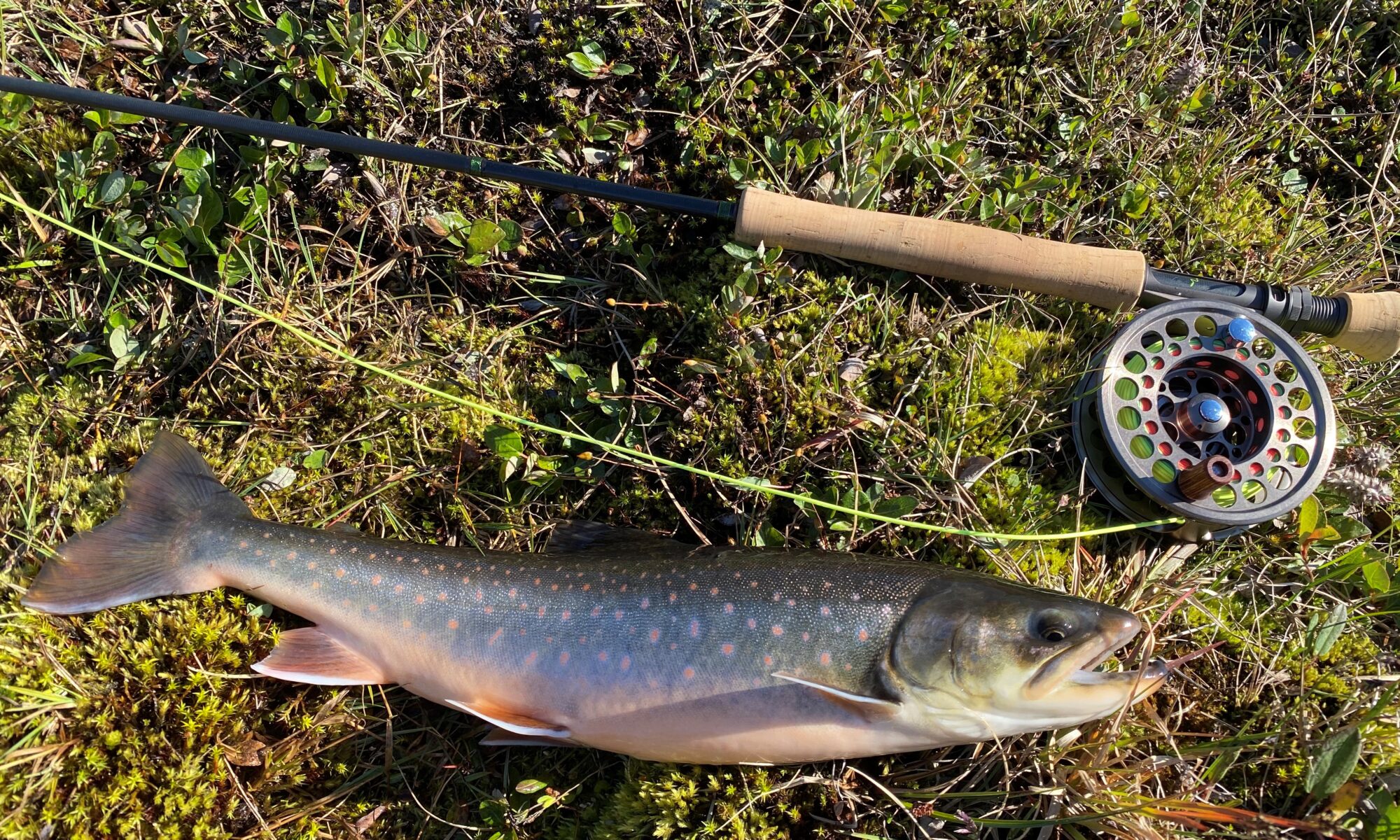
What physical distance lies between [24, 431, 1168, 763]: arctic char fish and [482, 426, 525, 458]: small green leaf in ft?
1.28

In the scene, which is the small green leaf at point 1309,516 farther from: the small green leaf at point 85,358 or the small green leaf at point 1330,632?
the small green leaf at point 85,358

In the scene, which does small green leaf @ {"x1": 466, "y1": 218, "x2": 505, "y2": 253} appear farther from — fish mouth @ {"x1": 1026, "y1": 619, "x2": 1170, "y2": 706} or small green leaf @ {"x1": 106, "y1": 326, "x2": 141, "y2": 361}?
fish mouth @ {"x1": 1026, "y1": 619, "x2": 1170, "y2": 706}

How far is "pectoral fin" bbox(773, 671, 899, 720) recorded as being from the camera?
81.2 inches

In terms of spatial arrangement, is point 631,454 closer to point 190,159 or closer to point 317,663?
point 317,663

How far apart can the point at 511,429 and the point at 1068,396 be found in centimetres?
216

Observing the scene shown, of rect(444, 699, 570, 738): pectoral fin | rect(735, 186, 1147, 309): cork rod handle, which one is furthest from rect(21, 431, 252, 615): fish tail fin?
rect(735, 186, 1147, 309): cork rod handle

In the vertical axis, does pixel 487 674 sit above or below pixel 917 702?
below

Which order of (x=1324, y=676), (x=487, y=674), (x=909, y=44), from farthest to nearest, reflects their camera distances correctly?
1. (x=909, y=44)
2. (x=1324, y=676)
3. (x=487, y=674)

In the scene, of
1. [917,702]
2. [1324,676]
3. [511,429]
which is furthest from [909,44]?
[1324,676]

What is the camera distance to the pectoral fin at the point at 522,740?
235 cm

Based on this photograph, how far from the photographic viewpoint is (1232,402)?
2693 millimetres

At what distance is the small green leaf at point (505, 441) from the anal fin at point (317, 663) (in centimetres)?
86

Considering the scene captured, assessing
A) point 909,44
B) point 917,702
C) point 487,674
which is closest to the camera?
point 917,702

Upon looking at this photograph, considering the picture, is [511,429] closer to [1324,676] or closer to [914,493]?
[914,493]
